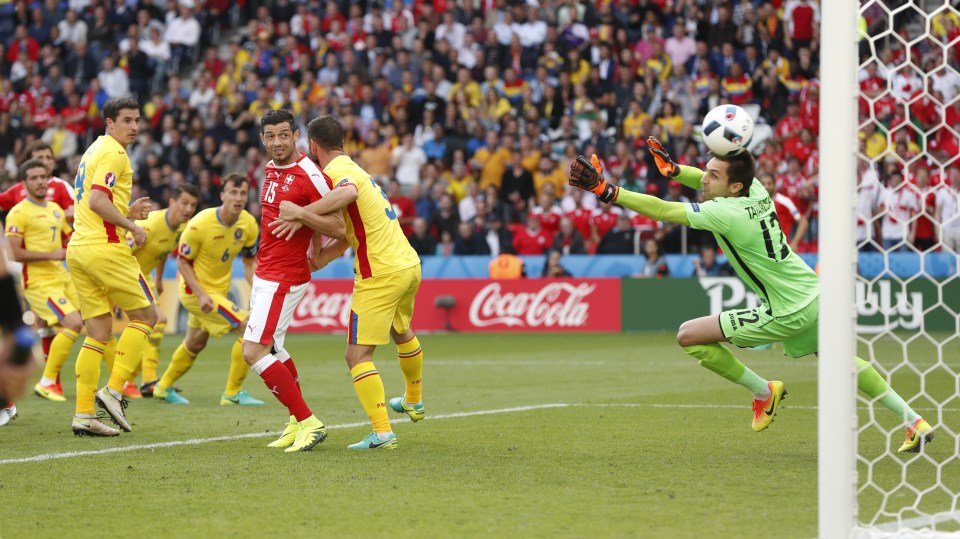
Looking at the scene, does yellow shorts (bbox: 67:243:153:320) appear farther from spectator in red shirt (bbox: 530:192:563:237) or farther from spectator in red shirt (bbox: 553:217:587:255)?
spectator in red shirt (bbox: 530:192:563:237)

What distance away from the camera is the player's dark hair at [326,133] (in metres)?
8.48

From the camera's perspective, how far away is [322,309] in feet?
72.4

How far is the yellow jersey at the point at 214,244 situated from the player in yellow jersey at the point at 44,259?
3.82 ft

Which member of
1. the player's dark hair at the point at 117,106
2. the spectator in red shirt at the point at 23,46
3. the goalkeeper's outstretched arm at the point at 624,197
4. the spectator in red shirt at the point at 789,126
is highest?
the spectator in red shirt at the point at 23,46

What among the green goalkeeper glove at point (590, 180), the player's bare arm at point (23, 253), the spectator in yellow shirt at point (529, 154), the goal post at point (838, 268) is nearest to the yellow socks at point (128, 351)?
the player's bare arm at point (23, 253)

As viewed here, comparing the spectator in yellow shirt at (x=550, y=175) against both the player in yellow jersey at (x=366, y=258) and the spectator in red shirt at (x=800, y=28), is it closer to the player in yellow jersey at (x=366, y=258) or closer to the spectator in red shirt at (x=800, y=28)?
the spectator in red shirt at (x=800, y=28)

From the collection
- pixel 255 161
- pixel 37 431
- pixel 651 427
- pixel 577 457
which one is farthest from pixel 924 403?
pixel 255 161

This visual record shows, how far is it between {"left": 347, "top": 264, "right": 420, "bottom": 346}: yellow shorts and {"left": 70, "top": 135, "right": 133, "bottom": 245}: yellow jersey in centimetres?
221

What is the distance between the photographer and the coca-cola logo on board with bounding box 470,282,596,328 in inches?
826

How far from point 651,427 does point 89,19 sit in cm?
2506

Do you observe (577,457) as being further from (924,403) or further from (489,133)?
(489,133)

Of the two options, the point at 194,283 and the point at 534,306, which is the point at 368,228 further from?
the point at 534,306

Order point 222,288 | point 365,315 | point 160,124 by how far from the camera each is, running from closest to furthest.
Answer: point 365,315 < point 222,288 < point 160,124

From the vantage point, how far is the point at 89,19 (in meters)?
30.6
